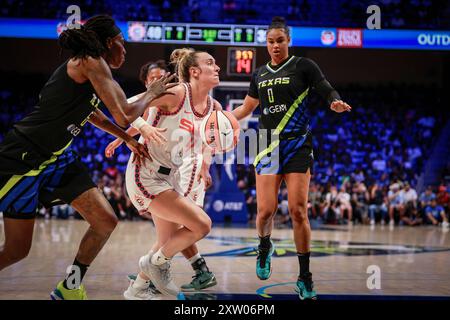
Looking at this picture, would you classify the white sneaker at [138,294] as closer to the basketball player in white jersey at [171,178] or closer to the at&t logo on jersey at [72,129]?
the basketball player in white jersey at [171,178]

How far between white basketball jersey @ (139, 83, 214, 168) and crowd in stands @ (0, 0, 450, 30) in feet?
36.3

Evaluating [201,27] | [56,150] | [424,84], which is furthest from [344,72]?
[56,150]

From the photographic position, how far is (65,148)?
3.41 m

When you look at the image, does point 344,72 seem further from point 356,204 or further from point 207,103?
point 207,103

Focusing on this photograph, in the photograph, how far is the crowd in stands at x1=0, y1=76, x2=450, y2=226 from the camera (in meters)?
13.8

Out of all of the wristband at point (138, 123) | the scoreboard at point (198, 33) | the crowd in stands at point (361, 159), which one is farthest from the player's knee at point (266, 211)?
the crowd in stands at point (361, 159)

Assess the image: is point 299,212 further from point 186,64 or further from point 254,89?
point 186,64

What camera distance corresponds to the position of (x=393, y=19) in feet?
52.5

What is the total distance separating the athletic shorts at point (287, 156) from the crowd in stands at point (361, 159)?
8.83m

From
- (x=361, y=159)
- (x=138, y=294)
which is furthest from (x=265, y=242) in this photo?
(x=361, y=159)

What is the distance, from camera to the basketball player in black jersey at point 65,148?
10.5ft

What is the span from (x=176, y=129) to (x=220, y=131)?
0.51 metres

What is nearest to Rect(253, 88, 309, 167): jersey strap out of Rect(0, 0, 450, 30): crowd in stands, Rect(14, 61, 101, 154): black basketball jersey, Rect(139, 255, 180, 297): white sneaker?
Rect(139, 255, 180, 297): white sneaker
